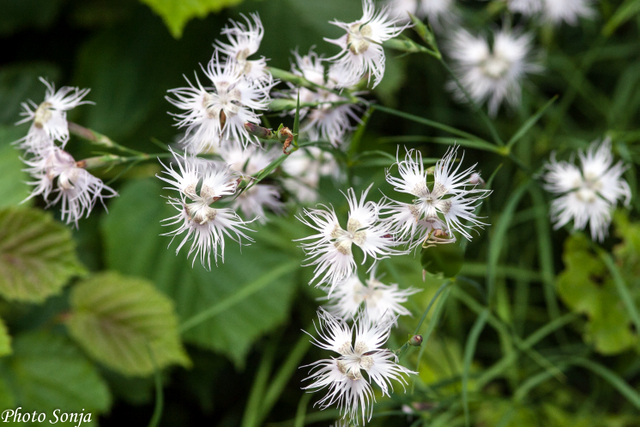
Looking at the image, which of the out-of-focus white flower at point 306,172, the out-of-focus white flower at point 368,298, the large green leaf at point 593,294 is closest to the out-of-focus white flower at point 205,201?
the out-of-focus white flower at point 368,298

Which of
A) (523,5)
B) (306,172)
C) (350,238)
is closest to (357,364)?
(350,238)

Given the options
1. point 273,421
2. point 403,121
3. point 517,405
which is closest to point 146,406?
point 273,421

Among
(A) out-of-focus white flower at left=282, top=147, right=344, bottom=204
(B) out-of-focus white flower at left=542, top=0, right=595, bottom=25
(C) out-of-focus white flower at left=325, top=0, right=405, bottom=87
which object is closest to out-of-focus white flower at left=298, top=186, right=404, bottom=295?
(C) out-of-focus white flower at left=325, top=0, right=405, bottom=87

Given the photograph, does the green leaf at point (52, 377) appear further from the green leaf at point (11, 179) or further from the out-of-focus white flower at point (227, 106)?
the out-of-focus white flower at point (227, 106)

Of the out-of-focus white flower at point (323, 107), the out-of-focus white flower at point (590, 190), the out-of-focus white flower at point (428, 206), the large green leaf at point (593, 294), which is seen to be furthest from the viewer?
the large green leaf at point (593, 294)

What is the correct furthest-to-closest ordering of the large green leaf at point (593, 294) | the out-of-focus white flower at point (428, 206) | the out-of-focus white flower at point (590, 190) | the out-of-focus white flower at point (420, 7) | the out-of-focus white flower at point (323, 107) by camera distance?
the out-of-focus white flower at point (420, 7)
the large green leaf at point (593, 294)
the out-of-focus white flower at point (590, 190)
the out-of-focus white flower at point (323, 107)
the out-of-focus white flower at point (428, 206)

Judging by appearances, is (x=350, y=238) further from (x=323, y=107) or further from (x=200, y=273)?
(x=200, y=273)

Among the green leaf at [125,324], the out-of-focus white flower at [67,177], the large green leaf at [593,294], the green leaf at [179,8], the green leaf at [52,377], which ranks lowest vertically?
the green leaf at [52,377]

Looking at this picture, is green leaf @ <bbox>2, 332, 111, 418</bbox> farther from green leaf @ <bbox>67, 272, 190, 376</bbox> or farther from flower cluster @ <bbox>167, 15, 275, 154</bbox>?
flower cluster @ <bbox>167, 15, 275, 154</bbox>
